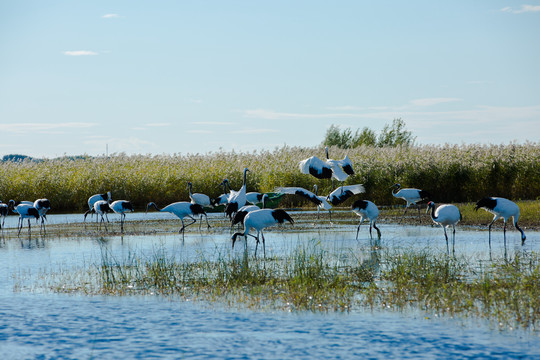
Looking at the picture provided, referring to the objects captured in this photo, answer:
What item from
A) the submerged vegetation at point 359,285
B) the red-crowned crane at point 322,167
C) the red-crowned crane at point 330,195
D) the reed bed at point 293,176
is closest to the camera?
the submerged vegetation at point 359,285

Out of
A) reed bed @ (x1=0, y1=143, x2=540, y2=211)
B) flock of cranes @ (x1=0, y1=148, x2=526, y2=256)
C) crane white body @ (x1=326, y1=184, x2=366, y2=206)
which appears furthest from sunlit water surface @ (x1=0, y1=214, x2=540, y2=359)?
reed bed @ (x1=0, y1=143, x2=540, y2=211)

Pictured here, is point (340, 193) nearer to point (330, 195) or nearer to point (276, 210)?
point (330, 195)

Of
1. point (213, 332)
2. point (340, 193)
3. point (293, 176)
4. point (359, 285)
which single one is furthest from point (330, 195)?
point (213, 332)

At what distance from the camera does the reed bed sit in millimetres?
27625

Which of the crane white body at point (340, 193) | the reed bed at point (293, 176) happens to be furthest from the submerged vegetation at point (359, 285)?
the reed bed at point (293, 176)

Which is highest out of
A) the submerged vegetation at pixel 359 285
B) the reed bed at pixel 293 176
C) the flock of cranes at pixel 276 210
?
the reed bed at pixel 293 176

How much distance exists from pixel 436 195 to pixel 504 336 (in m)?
21.7

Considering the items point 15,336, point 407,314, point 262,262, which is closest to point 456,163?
point 262,262

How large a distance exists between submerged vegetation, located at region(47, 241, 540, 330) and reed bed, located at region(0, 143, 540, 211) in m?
16.4

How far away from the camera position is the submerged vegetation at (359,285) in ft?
26.1

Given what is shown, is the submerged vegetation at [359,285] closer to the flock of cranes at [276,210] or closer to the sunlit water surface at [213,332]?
the sunlit water surface at [213,332]

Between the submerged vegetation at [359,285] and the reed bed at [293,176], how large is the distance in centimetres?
1641

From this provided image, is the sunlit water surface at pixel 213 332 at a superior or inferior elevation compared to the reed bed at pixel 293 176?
inferior

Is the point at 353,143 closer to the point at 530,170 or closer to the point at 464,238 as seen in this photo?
the point at 530,170
